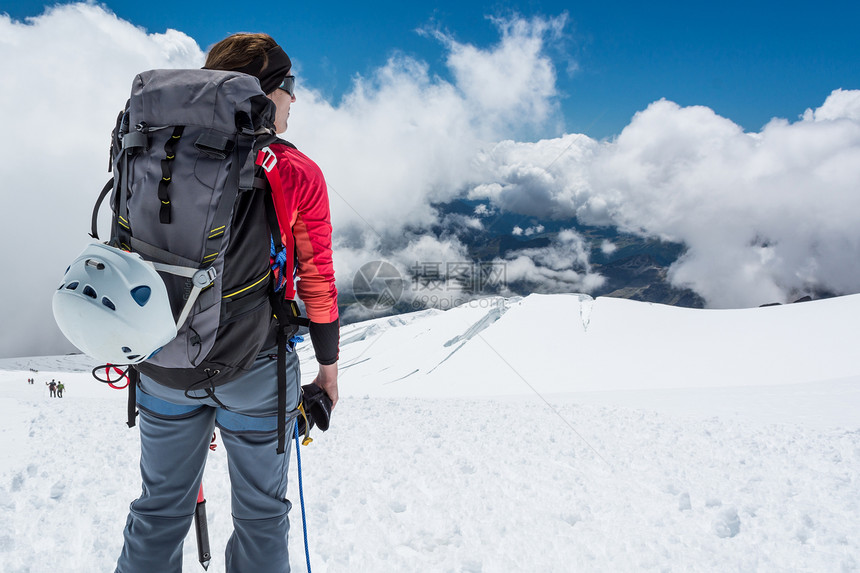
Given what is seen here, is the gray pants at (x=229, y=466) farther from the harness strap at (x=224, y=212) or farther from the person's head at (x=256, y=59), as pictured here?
the person's head at (x=256, y=59)

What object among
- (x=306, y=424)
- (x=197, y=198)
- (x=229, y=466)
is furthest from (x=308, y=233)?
(x=229, y=466)

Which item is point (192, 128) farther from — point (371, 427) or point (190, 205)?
point (371, 427)

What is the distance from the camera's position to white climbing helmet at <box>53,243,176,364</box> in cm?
156

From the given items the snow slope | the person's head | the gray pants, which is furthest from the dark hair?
the snow slope

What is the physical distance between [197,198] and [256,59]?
0.86m

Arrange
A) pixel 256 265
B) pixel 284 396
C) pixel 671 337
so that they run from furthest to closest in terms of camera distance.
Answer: pixel 671 337 < pixel 284 396 < pixel 256 265

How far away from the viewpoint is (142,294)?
1.62 metres

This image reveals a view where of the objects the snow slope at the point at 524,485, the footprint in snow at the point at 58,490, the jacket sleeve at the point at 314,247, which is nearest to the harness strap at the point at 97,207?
the jacket sleeve at the point at 314,247

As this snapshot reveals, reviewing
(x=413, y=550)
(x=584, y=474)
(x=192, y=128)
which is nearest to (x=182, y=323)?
(x=192, y=128)

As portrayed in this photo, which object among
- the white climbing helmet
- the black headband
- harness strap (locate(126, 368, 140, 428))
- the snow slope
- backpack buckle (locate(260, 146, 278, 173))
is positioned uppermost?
the black headband

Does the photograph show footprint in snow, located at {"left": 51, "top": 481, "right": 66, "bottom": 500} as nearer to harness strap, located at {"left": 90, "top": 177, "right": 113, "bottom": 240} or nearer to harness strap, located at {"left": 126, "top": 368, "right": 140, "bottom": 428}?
harness strap, located at {"left": 126, "top": 368, "right": 140, "bottom": 428}

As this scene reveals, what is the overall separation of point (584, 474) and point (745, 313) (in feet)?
73.7

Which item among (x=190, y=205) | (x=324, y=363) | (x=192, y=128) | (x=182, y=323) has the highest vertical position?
(x=192, y=128)

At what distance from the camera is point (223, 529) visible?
3881mm
